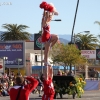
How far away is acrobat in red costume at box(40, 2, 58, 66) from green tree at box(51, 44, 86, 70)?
144 ft

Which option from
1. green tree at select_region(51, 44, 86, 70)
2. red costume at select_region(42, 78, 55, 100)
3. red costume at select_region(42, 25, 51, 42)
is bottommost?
red costume at select_region(42, 78, 55, 100)

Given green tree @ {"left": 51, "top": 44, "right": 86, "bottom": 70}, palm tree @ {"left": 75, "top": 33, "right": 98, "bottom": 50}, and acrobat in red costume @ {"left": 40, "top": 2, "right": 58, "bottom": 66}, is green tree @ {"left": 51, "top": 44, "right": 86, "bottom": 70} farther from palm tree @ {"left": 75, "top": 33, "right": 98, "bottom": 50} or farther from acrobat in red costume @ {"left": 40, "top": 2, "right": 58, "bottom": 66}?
acrobat in red costume @ {"left": 40, "top": 2, "right": 58, "bottom": 66}

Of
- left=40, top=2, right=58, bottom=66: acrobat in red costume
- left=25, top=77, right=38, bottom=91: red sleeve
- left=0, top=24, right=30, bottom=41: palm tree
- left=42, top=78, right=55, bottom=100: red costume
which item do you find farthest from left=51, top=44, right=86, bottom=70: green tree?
left=25, top=77, right=38, bottom=91: red sleeve

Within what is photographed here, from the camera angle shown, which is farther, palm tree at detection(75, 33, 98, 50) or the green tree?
palm tree at detection(75, 33, 98, 50)

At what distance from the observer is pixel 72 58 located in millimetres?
54375

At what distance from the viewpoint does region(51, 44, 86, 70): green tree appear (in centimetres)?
5447

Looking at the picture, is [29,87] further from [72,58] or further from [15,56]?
[15,56]

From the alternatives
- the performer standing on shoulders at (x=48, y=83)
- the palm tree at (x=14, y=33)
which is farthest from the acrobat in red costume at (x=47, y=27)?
the palm tree at (x=14, y=33)

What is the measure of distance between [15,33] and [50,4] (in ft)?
215

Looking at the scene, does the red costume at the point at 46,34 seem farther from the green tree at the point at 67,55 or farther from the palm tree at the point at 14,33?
the palm tree at the point at 14,33

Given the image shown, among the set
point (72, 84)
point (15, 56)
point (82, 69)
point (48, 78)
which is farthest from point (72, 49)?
point (48, 78)

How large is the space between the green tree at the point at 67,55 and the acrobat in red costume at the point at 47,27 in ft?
144

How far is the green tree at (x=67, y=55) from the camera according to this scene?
5447 centimetres

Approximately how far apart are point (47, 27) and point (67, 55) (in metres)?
45.3
